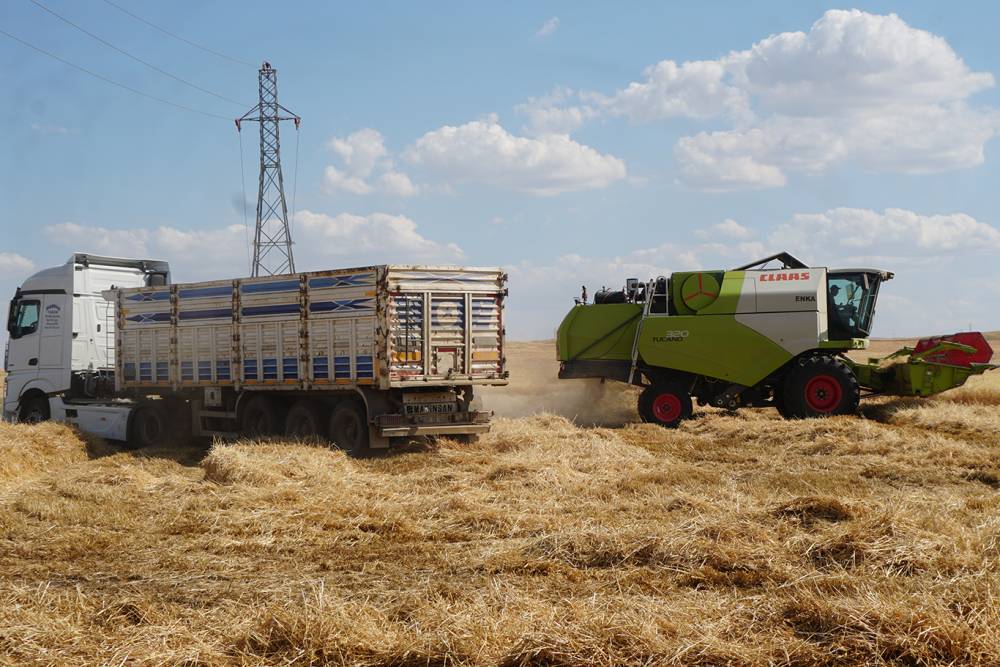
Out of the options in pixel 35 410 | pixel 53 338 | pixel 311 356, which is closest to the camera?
pixel 311 356

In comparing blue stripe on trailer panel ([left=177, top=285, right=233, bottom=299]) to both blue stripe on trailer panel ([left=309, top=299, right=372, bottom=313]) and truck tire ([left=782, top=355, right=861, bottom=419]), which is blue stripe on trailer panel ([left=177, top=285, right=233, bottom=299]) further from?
truck tire ([left=782, top=355, right=861, bottom=419])

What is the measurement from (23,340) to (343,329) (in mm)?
8764

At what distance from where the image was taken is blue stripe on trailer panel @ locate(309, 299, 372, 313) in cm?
1634

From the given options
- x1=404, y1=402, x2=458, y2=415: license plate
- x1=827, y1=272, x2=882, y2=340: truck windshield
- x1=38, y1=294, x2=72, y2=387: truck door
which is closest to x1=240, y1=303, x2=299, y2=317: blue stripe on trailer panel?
x1=404, y1=402, x2=458, y2=415: license plate

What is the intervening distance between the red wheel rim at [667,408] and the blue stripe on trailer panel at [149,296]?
978cm

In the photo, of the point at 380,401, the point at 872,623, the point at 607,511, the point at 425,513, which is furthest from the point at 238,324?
the point at 872,623

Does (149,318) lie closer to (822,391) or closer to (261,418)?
(261,418)

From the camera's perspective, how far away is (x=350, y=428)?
16891 mm

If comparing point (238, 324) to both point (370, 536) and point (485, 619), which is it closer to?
point (370, 536)

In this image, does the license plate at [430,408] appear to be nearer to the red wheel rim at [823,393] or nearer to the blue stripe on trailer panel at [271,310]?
the blue stripe on trailer panel at [271,310]

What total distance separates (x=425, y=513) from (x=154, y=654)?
5.16 m

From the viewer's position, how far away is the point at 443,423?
54.7 ft

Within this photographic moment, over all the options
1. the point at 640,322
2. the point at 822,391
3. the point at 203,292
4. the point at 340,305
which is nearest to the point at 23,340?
the point at 203,292

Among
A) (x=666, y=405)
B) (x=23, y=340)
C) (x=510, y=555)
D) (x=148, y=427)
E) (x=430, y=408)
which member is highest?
(x=23, y=340)
